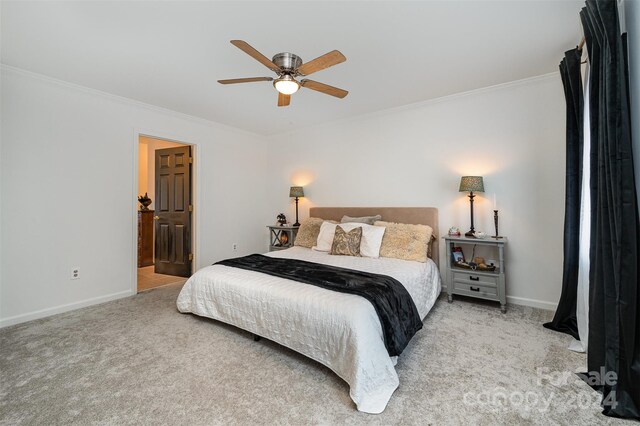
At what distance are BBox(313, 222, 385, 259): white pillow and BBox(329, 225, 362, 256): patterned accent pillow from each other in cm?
5

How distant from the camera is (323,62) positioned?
76.0 inches

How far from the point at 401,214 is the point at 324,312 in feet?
7.58

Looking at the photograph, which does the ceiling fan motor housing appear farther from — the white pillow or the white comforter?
the white pillow

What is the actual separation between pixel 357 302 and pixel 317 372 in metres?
0.61

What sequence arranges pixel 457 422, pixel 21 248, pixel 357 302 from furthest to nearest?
pixel 21 248 < pixel 357 302 < pixel 457 422

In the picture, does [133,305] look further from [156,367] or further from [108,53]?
[108,53]

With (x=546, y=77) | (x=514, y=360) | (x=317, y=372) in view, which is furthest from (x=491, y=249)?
(x=317, y=372)

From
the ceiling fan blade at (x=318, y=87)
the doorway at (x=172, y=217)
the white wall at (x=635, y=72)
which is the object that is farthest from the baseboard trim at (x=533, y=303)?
the doorway at (x=172, y=217)

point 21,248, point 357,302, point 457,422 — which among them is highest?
point 21,248

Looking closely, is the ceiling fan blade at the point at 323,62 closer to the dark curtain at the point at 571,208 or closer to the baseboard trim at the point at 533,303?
the dark curtain at the point at 571,208

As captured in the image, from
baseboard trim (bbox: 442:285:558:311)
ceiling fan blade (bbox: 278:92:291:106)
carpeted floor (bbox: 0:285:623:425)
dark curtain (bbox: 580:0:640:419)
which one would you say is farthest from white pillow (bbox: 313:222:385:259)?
dark curtain (bbox: 580:0:640:419)

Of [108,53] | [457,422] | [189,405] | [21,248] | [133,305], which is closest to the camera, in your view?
[457,422]

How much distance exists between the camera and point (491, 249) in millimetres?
3303

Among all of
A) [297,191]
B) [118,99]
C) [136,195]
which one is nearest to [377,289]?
[297,191]
